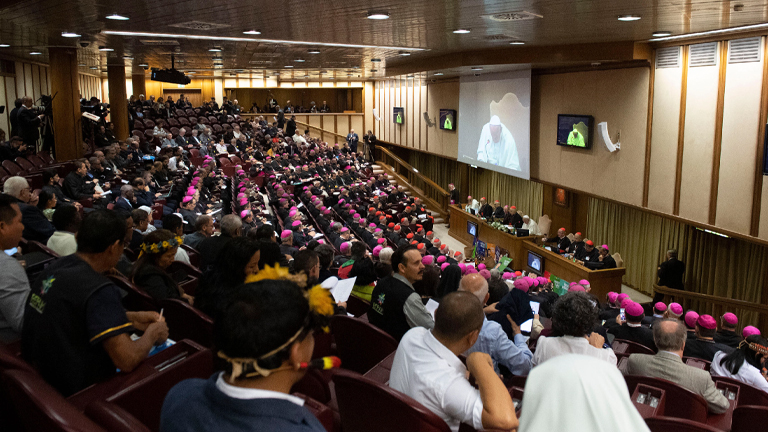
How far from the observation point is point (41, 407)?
64.7 inches

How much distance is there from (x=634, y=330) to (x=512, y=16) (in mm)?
3892

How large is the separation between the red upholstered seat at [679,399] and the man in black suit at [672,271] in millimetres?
8052

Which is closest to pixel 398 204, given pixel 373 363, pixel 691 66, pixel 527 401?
pixel 691 66

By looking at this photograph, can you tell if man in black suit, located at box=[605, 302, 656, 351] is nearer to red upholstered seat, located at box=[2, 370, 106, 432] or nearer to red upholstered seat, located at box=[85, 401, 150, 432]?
red upholstered seat, located at box=[85, 401, 150, 432]

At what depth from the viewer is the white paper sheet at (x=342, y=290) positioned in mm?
4094

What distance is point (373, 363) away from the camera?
125 inches

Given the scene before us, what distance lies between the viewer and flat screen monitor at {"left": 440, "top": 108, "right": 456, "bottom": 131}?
1745 cm

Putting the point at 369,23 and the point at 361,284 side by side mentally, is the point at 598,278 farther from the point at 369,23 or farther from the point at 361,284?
the point at 361,284

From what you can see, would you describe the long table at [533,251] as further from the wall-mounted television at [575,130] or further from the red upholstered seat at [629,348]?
the red upholstered seat at [629,348]

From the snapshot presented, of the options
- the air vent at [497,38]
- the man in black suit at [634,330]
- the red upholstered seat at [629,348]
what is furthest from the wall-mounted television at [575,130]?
the red upholstered seat at [629,348]

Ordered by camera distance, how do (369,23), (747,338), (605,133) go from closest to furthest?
(747,338)
(369,23)
(605,133)

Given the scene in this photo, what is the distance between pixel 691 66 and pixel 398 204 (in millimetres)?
8946

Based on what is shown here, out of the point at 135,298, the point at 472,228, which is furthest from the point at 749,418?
the point at 472,228

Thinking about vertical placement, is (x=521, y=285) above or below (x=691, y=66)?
below
